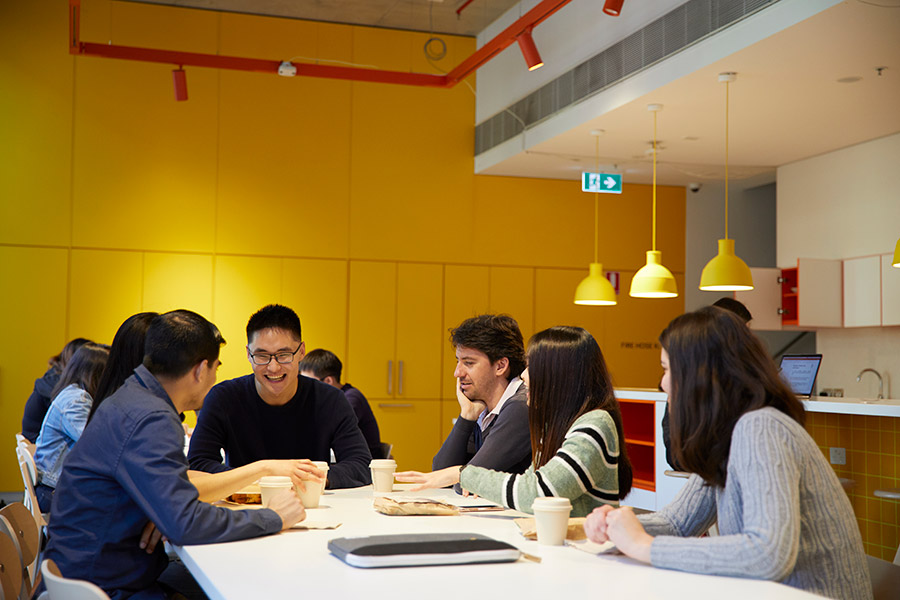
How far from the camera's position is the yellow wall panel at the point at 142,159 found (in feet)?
25.4

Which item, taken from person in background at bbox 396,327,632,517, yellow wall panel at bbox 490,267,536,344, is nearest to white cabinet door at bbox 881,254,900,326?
yellow wall panel at bbox 490,267,536,344

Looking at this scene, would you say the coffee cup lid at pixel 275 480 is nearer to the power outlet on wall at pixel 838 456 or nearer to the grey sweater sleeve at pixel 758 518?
the grey sweater sleeve at pixel 758 518

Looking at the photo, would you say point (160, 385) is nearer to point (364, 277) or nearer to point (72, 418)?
point (72, 418)

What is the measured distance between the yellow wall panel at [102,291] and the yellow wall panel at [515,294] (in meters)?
3.26

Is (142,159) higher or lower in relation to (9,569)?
higher

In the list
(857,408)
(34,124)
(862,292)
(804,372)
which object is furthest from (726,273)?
(34,124)

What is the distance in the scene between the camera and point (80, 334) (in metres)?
7.67

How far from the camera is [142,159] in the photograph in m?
7.85

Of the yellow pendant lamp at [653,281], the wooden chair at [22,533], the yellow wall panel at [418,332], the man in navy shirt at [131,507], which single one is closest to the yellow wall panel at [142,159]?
the yellow wall panel at [418,332]

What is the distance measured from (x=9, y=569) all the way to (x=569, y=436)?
1468 mm

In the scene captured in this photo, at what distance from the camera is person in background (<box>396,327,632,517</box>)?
2311 mm

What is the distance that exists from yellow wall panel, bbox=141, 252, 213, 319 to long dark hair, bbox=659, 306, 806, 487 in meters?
6.51

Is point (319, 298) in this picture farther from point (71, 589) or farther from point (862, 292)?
point (71, 589)

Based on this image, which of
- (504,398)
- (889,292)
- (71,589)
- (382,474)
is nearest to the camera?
(71,589)
